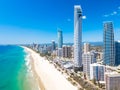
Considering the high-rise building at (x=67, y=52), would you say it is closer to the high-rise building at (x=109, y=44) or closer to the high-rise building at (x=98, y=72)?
the high-rise building at (x=109, y=44)

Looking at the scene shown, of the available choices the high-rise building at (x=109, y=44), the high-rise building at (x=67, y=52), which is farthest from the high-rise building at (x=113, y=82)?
the high-rise building at (x=67, y=52)

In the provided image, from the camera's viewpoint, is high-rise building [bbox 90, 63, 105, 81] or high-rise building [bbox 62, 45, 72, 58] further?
high-rise building [bbox 62, 45, 72, 58]

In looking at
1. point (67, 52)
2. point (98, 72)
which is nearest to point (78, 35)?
point (98, 72)

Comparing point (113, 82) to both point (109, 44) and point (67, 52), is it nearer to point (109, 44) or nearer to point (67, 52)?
point (109, 44)

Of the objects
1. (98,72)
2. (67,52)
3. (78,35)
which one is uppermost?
(78,35)

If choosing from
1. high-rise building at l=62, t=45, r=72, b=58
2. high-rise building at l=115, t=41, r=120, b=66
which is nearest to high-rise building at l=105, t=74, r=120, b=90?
high-rise building at l=115, t=41, r=120, b=66

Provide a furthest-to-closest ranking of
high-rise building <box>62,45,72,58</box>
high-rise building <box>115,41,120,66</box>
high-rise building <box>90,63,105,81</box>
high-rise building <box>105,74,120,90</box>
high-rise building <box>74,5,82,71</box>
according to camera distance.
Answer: high-rise building <box>62,45,72,58</box>
high-rise building <box>115,41,120,66</box>
high-rise building <box>74,5,82,71</box>
high-rise building <box>90,63,105,81</box>
high-rise building <box>105,74,120,90</box>

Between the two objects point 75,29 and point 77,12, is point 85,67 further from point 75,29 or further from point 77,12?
point 77,12

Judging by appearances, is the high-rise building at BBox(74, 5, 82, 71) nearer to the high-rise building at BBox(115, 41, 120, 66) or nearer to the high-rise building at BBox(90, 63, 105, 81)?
the high-rise building at BBox(115, 41, 120, 66)

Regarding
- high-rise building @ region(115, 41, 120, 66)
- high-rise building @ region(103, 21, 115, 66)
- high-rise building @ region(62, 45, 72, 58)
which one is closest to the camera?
high-rise building @ region(103, 21, 115, 66)
